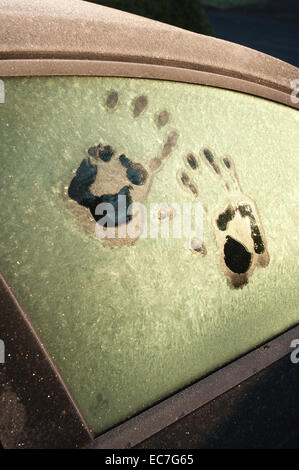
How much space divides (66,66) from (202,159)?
0.36 meters

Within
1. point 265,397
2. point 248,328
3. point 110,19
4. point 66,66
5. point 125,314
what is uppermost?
point 110,19

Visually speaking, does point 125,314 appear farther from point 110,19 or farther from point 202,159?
point 110,19

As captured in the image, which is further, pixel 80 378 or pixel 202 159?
pixel 202 159

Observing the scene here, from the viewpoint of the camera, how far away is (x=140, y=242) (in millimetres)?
1013

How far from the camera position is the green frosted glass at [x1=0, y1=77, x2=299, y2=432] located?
2.97ft

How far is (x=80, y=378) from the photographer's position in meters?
0.91

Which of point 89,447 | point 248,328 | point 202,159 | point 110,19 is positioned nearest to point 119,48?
point 110,19

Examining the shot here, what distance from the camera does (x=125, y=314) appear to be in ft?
3.18

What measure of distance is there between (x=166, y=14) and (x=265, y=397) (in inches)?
111

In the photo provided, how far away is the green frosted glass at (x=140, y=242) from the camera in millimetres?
905

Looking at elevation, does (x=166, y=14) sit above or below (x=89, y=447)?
above

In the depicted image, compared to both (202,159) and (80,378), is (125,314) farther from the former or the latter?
(202,159)
